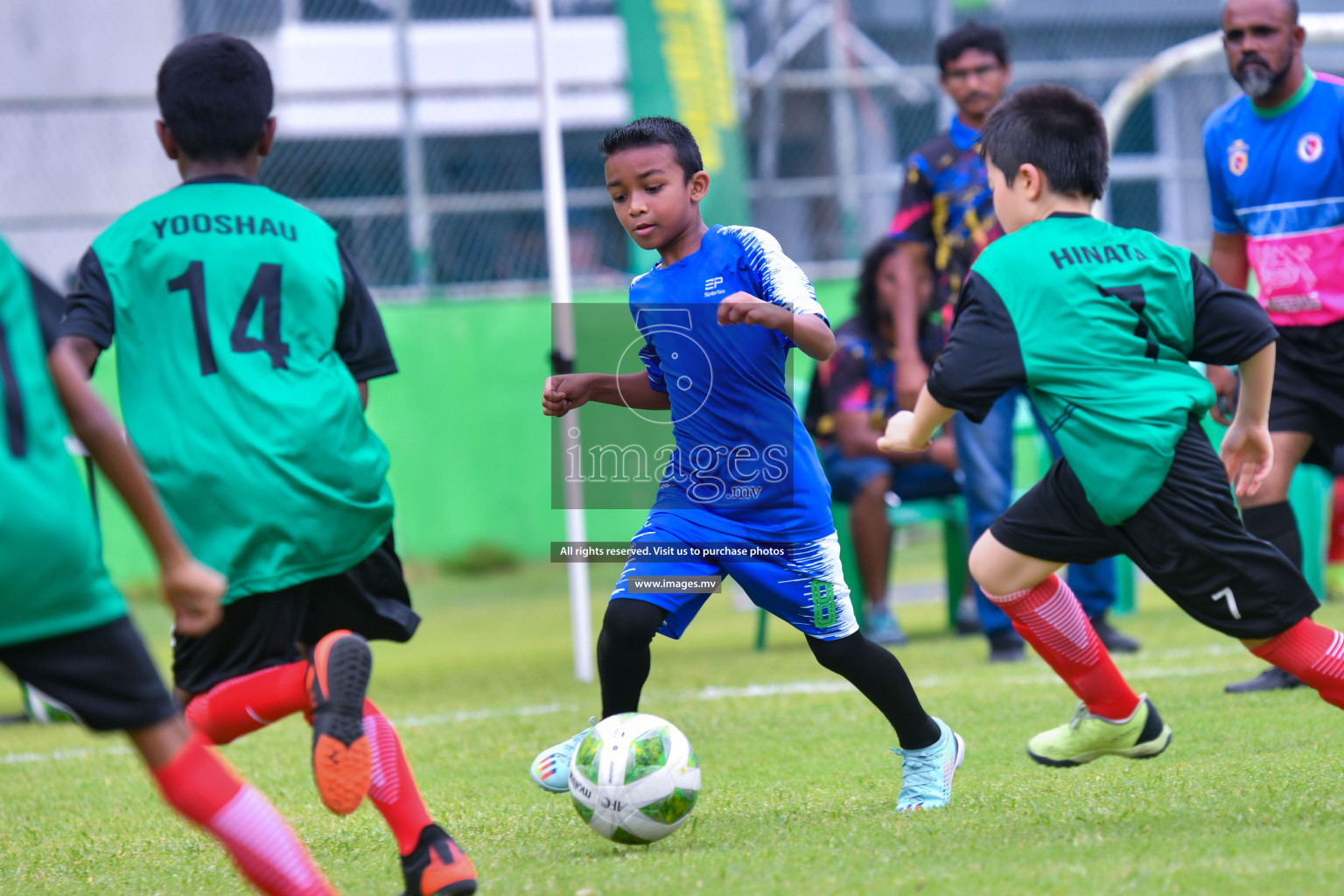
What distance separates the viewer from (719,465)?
3.54 m

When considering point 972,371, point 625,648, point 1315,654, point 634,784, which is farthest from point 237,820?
point 1315,654

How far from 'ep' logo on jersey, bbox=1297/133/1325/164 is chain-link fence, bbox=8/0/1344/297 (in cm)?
676

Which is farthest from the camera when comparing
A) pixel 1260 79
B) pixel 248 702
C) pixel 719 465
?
pixel 1260 79

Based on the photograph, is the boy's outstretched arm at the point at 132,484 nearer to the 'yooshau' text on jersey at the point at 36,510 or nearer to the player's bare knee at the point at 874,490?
the 'yooshau' text on jersey at the point at 36,510

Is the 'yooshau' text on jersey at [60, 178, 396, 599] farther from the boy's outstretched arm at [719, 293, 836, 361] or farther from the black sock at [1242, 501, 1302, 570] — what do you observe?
the black sock at [1242, 501, 1302, 570]

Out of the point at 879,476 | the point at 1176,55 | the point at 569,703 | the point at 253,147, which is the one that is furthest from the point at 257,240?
the point at 1176,55

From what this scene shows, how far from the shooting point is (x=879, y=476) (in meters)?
7.17

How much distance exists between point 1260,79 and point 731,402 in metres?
2.27

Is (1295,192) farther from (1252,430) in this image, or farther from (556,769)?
(556,769)

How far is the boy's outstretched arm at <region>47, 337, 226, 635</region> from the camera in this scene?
2227mm

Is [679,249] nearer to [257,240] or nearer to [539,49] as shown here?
[257,240]

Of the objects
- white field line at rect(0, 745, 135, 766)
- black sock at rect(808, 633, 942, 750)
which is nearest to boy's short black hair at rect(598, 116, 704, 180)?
black sock at rect(808, 633, 942, 750)

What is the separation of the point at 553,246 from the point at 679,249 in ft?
8.64

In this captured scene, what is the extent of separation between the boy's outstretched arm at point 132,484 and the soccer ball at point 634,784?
3.65 feet
